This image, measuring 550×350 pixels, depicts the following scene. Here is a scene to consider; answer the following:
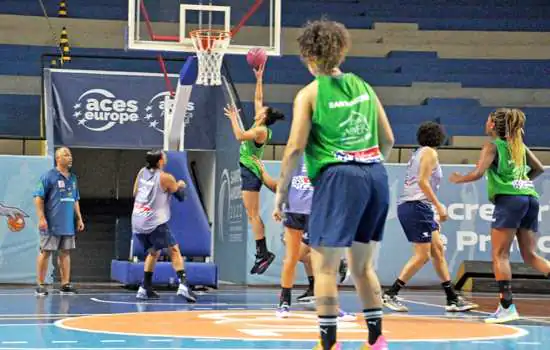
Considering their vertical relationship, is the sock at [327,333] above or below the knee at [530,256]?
below

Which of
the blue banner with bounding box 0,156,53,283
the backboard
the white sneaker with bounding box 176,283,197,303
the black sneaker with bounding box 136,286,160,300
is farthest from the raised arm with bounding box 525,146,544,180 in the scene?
the blue banner with bounding box 0,156,53,283

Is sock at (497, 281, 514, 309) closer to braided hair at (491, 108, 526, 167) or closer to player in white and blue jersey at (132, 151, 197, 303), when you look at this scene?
braided hair at (491, 108, 526, 167)

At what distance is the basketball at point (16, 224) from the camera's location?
14.6 metres

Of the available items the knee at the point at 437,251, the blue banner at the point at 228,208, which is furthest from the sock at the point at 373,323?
the blue banner at the point at 228,208

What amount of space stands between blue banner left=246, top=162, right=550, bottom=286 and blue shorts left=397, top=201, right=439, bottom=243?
5070 mm

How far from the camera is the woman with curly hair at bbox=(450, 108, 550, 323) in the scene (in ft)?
29.9

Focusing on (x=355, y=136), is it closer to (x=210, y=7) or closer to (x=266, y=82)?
(x=210, y=7)

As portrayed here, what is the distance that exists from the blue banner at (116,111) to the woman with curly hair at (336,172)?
38.1 ft

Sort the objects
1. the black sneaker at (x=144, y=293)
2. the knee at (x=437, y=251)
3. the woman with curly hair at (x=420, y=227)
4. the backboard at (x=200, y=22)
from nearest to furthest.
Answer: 1. the woman with curly hair at (x=420, y=227)
2. the knee at (x=437, y=251)
3. the black sneaker at (x=144, y=293)
4. the backboard at (x=200, y=22)

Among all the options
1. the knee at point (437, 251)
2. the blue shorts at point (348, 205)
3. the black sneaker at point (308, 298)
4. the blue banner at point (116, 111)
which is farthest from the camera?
the blue banner at point (116, 111)

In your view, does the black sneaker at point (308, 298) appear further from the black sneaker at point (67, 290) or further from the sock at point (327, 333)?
the sock at point (327, 333)

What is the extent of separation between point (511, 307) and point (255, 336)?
2.89m

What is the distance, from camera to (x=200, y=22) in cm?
1505

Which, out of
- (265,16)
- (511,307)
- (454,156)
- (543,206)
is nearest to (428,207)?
(511,307)
